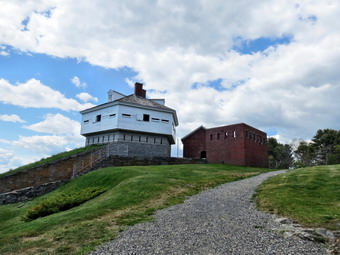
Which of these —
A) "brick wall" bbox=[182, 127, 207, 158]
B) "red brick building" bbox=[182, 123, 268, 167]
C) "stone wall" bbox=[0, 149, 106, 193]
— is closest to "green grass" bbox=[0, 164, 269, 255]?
"stone wall" bbox=[0, 149, 106, 193]

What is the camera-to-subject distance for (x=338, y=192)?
13.8 meters

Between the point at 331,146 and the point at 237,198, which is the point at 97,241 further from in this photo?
the point at 331,146

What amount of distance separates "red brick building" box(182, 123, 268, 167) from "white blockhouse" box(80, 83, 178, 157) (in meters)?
4.29

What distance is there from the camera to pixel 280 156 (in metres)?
56.7

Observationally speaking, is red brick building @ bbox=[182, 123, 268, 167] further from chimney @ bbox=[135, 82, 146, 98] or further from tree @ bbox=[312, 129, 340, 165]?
tree @ bbox=[312, 129, 340, 165]

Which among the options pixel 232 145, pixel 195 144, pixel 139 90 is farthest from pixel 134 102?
pixel 232 145

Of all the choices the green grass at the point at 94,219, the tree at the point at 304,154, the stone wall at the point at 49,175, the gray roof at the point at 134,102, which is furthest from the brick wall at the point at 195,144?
the green grass at the point at 94,219

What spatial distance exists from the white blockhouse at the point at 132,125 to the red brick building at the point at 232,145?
169 inches

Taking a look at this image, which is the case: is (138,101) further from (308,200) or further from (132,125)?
(308,200)

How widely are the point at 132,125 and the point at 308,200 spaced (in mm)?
26465

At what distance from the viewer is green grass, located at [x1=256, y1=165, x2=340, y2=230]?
9312 millimetres

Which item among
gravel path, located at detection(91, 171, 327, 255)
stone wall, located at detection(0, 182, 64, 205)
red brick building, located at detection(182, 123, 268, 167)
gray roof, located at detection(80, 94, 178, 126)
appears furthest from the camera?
gray roof, located at detection(80, 94, 178, 126)

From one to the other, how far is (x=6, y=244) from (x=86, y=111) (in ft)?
105

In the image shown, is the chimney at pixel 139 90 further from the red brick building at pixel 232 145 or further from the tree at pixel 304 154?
the tree at pixel 304 154
